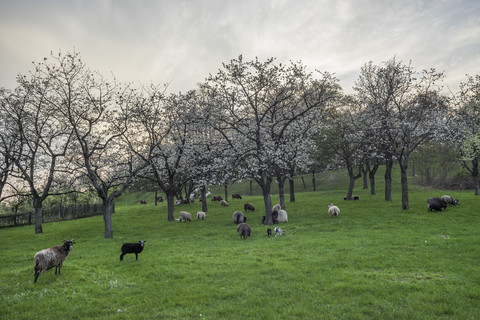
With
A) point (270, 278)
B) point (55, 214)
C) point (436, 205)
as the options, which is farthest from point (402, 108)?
point (55, 214)

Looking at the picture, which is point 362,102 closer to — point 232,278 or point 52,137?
point 232,278

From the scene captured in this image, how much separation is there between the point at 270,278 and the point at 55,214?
161ft

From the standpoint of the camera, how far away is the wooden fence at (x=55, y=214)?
4438 cm

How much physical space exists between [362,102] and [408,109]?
18.6 feet

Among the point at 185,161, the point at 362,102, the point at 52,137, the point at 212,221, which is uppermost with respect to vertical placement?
the point at 362,102

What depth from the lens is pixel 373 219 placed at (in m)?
28.3

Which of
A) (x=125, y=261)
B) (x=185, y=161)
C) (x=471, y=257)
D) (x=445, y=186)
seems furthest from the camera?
(x=445, y=186)

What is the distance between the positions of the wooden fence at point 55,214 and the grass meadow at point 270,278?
26185 millimetres

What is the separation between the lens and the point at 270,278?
12.8 meters

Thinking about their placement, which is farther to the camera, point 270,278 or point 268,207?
point 268,207

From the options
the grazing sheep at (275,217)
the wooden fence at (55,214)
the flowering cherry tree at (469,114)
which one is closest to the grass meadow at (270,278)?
the grazing sheep at (275,217)

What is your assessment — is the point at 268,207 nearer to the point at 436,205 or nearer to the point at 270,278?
the point at 270,278

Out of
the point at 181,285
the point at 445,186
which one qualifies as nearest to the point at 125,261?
the point at 181,285

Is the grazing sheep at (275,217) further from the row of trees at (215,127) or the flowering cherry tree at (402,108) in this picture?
the flowering cherry tree at (402,108)
